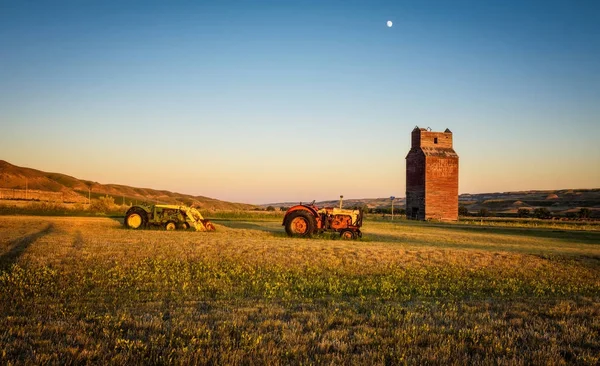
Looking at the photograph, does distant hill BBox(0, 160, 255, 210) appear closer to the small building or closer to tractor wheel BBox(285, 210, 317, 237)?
the small building

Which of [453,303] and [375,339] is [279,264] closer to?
[453,303]

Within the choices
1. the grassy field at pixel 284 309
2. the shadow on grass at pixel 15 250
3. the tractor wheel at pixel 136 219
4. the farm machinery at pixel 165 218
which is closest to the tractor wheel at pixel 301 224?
the farm machinery at pixel 165 218

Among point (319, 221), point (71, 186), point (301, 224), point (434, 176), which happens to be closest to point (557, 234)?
point (434, 176)

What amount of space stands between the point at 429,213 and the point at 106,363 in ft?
153

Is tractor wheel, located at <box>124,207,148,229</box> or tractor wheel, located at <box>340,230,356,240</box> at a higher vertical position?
tractor wheel, located at <box>124,207,148,229</box>

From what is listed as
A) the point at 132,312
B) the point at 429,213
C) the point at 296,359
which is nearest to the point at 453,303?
the point at 296,359

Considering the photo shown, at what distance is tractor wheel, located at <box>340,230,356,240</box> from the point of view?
23438 millimetres

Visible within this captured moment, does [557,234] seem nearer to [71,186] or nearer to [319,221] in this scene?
[319,221]

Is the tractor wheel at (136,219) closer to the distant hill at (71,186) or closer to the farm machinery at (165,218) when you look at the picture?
the farm machinery at (165,218)

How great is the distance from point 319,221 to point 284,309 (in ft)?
53.3

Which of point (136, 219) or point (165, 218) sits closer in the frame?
point (136, 219)

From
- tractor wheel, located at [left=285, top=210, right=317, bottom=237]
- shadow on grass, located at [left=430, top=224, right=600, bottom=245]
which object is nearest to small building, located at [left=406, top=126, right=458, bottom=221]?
shadow on grass, located at [left=430, top=224, right=600, bottom=245]

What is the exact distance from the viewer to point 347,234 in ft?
77.6

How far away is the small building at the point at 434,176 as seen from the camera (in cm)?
4797
